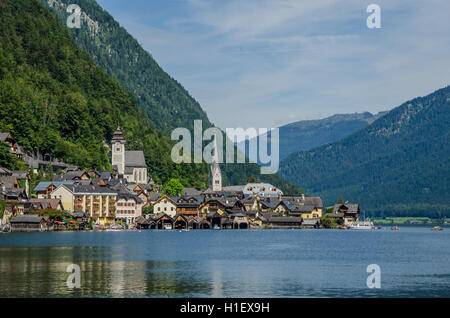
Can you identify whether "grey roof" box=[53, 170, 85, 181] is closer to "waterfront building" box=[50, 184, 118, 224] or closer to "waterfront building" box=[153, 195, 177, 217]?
"waterfront building" box=[50, 184, 118, 224]

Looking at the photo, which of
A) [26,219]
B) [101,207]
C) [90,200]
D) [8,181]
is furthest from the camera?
[101,207]

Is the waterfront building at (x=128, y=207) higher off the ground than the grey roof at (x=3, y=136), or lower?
lower

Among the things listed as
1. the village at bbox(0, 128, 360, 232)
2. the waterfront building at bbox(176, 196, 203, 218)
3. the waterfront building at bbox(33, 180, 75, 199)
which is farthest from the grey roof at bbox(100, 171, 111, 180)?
the waterfront building at bbox(33, 180, 75, 199)

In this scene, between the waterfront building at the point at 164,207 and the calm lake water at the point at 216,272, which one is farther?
the waterfront building at the point at 164,207

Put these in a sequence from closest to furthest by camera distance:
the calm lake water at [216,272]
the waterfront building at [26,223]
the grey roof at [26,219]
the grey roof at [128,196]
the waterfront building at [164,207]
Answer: the calm lake water at [216,272] < the waterfront building at [26,223] < the grey roof at [26,219] < the grey roof at [128,196] < the waterfront building at [164,207]

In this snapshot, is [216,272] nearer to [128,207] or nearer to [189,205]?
[128,207]

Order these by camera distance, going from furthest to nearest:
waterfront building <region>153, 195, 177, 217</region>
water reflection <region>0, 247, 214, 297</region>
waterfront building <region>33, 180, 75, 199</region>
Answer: waterfront building <region>153, 195, 177, 217</region> → waterfront building <region>33, 180, 75, 199</region> → water reflection <region>0, 247, 214, 297</region>

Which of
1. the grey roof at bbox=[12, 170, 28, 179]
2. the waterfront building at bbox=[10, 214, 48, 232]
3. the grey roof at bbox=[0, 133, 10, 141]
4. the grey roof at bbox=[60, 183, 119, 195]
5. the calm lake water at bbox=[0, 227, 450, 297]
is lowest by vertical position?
the calm lake water at bbox=[0, 227, 450, 297]

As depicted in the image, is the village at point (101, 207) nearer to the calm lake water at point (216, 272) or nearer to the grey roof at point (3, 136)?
the grey roof at point (3, 136)

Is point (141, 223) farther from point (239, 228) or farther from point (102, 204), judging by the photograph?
point (239, 228)

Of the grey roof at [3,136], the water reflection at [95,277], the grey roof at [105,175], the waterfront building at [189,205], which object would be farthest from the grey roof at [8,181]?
the water reflection at [95,277]

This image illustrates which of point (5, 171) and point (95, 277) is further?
point (5, 171)

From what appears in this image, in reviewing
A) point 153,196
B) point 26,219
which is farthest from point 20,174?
point 153,196
